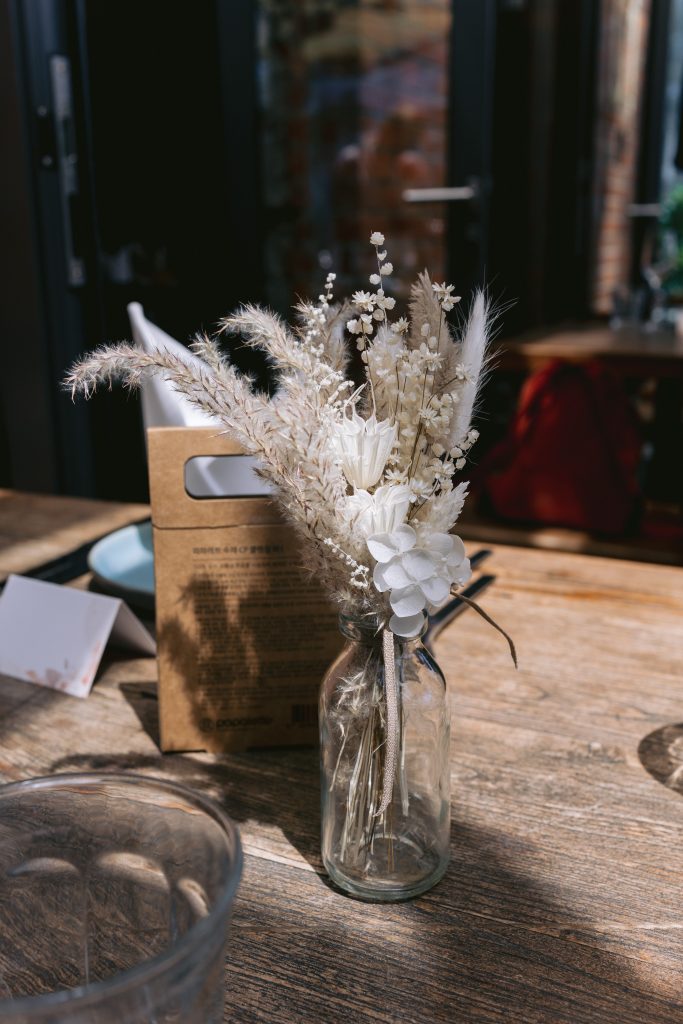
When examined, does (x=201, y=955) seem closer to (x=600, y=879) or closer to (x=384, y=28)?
(x=600, y=879)

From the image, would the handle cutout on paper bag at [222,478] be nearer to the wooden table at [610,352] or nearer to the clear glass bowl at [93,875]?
the clear glass bowl at [93,875]

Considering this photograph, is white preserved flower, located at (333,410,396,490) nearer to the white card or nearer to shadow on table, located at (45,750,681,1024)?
shadow on table, located at (45,750,681,1024)

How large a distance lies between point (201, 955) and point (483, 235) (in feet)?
10.3

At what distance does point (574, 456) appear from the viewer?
246cm

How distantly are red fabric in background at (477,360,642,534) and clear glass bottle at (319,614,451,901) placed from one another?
74.3 inches

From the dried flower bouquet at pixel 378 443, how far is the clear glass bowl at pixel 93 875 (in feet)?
0.44

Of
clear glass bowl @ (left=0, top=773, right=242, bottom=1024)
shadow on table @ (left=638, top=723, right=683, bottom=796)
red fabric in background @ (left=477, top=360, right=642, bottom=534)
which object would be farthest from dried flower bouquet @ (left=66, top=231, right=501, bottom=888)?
red fabric in background @ (left=477, top=360, right=642, bottom=534)

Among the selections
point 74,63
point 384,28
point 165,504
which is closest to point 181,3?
point 74,63

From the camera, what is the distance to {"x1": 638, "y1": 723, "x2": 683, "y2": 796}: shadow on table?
2.59ft

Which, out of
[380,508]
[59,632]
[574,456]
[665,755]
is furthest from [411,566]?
[574,456]

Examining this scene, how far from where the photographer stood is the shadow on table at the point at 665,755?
79 cm

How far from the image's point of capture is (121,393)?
2.89 meters

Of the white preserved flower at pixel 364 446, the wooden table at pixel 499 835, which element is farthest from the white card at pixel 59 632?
the white preserved flower at pixel 364 446

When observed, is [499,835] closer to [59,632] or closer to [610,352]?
[59,632]
